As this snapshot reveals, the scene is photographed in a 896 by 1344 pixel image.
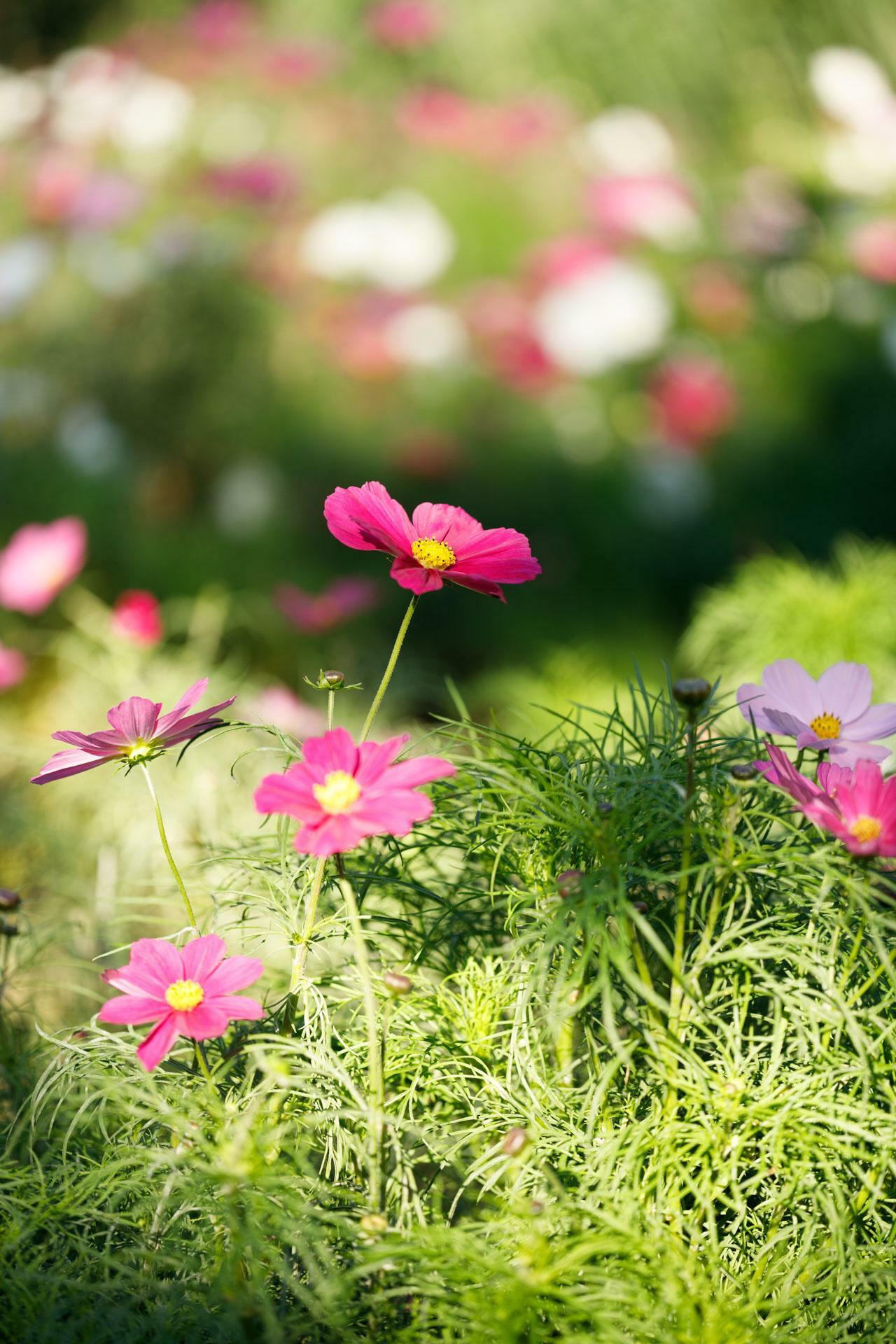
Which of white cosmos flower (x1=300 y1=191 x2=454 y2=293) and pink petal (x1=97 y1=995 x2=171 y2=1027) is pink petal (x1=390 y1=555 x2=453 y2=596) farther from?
white cosmos flower (x1=300 y1=191 x2=454 y2=293)

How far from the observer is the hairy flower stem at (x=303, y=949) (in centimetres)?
56

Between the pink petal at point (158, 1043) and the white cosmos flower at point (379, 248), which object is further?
the white cosmos flower at point (379, 248)

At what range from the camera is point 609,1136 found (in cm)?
59

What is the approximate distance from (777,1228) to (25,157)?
10.2ft

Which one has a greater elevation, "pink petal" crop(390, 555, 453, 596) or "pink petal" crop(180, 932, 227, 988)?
"pink petal" crop(390, 555, 453, 596)

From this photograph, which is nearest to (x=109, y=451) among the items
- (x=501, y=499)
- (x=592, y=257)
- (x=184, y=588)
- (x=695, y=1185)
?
(x=184, y=588)

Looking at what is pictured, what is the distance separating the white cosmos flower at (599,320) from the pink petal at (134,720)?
192cm

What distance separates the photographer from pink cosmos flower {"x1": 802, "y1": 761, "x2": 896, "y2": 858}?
1.70 feet

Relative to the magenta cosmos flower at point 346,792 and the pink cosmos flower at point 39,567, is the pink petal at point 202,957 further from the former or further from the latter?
the pink cosmos flower at point 39,567

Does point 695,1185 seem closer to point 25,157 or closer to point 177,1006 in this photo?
point 177,1006

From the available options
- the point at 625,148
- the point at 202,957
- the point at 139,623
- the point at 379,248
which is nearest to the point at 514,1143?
the point at 202,957

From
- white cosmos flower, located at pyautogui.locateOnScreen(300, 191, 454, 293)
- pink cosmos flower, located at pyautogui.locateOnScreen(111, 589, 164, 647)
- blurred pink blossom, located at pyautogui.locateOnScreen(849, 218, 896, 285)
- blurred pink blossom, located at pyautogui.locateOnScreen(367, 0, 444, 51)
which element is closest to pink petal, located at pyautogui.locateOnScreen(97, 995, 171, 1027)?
pink cosmos flower, located at pyautogui.locateOnScreen(111, 589, 164, 647)

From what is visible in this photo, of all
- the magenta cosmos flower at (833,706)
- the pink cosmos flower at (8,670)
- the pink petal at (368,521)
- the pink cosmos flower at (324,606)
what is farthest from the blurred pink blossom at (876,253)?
the pink petal at (368,521)

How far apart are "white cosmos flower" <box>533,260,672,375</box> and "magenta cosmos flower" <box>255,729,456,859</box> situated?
6.39 ft
